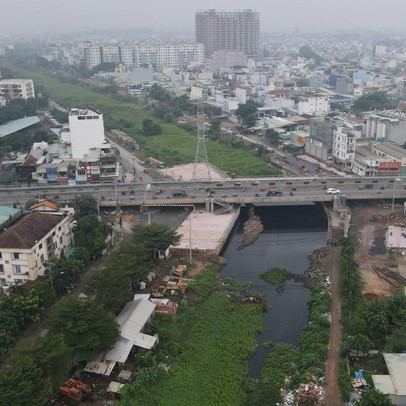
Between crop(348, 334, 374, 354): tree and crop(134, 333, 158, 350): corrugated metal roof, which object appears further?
crop(134, 333, 158, 350): corrugated metal roof

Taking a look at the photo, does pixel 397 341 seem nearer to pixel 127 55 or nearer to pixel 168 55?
pixel 127 55

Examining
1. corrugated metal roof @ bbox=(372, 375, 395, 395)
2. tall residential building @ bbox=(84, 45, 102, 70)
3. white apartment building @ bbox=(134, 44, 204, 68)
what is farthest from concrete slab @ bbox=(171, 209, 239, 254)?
tall residential building @ bbox=(84, 45, 102, 70)

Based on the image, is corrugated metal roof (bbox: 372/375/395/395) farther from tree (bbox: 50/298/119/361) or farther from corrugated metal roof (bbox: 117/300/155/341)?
tree (bbox: 50/298/119/361)

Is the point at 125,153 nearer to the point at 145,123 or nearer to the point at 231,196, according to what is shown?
the point at 145,123

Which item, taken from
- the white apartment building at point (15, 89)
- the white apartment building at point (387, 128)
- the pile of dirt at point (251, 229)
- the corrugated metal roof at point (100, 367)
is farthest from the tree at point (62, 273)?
the white apartment building at point (15, 89)

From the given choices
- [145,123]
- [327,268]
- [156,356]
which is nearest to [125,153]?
[145,123]

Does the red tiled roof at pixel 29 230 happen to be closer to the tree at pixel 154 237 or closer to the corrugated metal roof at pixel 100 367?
the tree at pixel 154 237

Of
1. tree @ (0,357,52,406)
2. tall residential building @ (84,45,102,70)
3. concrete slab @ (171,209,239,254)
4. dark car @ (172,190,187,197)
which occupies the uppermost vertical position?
tall residential building @ (84,45,102,70)
